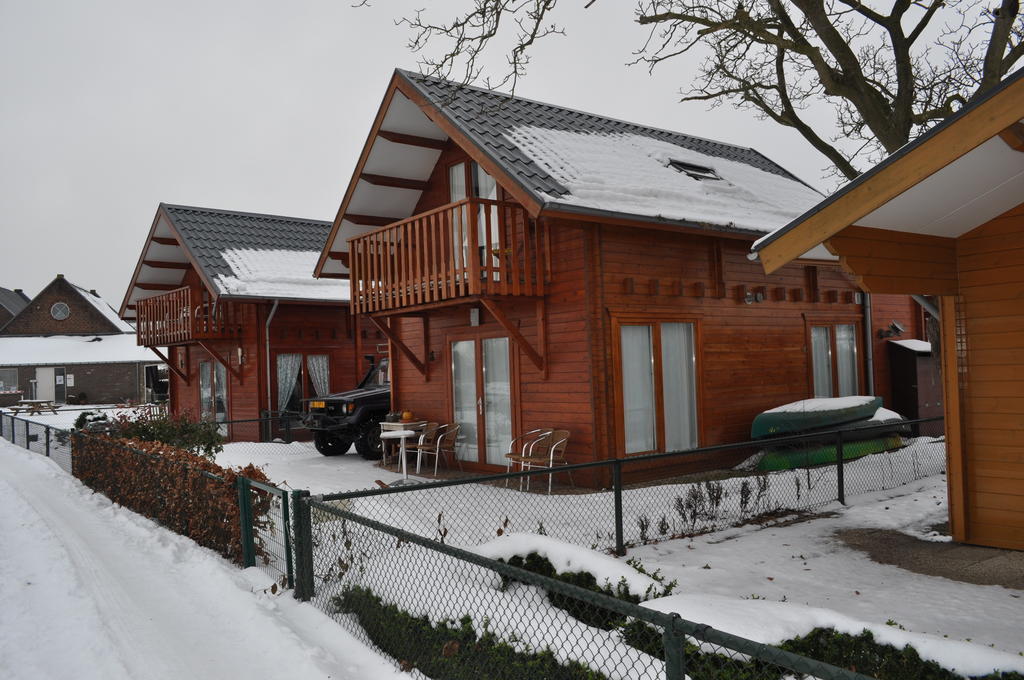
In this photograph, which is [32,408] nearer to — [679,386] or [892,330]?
[679,386]

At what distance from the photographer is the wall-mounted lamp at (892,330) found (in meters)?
15.5

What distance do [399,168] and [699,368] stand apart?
636 cm

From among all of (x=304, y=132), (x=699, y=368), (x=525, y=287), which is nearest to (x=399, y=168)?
(x=525, y=287)

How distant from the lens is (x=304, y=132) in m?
67.0

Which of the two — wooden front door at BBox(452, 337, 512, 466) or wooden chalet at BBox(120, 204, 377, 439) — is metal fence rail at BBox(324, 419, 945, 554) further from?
wooden chalet at BBox(120, 204, 377, 439)

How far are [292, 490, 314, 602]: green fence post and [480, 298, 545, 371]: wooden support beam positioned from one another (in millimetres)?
5276

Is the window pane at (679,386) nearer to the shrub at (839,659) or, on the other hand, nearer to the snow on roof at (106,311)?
the shrub at (839,659)

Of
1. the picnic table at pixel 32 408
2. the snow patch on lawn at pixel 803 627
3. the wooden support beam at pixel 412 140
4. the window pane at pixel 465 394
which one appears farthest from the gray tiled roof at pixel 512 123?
the picnic table at pixel 32 408

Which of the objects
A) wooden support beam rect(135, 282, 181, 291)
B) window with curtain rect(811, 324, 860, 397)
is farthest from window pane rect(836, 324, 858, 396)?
wooden support beam rect(135, 282, 181, 291)

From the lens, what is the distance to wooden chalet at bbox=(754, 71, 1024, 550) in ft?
18.9

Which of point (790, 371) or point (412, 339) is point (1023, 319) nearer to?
point (790, 371)

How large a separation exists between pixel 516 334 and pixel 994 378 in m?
5.82

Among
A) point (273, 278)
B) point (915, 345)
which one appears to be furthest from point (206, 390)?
point (915, 345)

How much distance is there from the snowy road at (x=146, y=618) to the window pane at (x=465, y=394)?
535 cm
